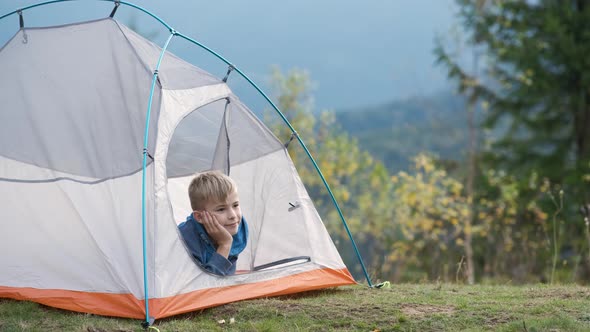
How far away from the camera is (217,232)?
4602 millimetres

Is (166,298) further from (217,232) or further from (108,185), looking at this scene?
(108,185)

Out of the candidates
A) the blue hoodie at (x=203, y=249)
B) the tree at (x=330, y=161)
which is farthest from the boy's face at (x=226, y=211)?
the tree at (x=330, y=161)

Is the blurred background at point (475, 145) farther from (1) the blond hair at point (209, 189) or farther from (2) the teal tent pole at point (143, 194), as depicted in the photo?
(2) the teal tent pole at point (143, 194)

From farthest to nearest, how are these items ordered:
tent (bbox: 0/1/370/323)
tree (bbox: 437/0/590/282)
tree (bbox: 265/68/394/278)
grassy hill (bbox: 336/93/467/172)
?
1. grassy hill (bbox: 336/93/467/172)
2. tree (bbox: 437/0/590/282)
3. tree (bbox: 265/68/394/278)
4. tent (bbox: 0/1/370/323)

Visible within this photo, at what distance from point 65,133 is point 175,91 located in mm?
755

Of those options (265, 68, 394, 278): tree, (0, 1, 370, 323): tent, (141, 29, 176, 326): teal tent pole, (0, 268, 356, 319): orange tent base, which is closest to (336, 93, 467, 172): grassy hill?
(265, 68, 394, 278): tree

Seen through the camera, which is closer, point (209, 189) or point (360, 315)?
point (360, 315)

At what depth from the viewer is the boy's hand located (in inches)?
181

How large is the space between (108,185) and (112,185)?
0.09ft

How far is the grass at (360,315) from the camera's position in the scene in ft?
12.8

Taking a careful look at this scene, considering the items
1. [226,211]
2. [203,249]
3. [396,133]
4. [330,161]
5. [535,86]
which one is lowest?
[203,249]

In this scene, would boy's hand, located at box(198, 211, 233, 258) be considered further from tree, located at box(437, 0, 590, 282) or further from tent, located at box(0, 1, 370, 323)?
tree, located at box(437, 0, 590, 282)

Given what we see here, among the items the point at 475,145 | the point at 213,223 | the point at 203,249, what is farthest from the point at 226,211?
the point at 475,145

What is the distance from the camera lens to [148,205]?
4293 mm
